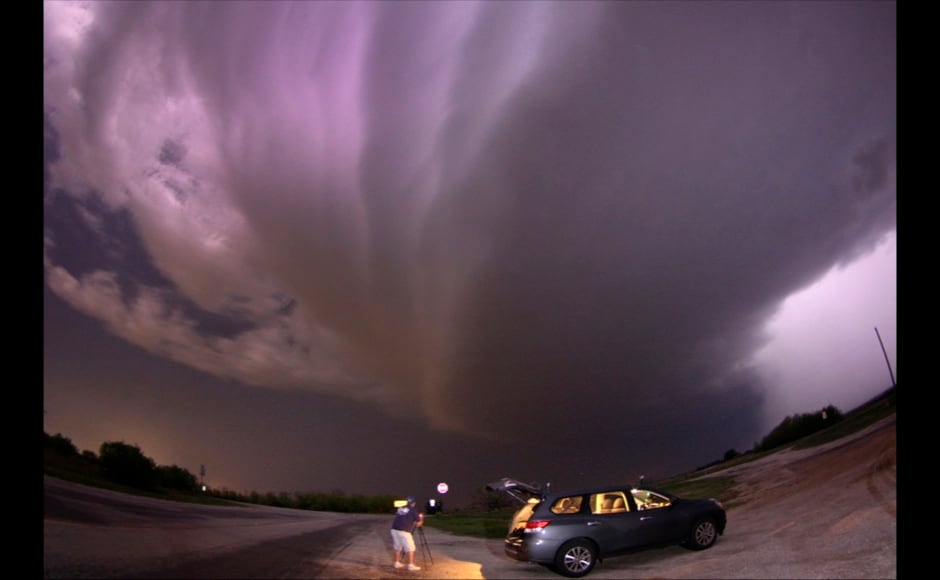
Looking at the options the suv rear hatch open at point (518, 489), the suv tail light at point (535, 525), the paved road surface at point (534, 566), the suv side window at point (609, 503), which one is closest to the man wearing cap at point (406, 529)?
the paved road surface at point (534, 566)

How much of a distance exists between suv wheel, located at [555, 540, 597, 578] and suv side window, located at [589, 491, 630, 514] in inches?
15.7

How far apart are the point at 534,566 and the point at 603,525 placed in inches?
38.8

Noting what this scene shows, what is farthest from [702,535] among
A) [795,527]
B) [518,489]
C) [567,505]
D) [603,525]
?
[518,489]

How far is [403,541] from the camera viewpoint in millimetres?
6938

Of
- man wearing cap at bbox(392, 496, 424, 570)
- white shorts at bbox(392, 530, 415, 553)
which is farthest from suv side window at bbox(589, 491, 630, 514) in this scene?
white shorts at bbox(392, 530, 415, 553)

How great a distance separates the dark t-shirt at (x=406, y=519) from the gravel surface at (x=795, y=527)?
0.22m

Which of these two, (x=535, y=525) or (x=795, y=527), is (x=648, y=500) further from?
(x=795, y=527)

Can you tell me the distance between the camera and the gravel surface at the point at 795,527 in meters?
6.18

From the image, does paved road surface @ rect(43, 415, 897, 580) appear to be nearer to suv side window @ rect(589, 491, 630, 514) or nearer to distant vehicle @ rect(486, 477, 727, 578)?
distant vehicle @ rect(486, 477, 727, 578)
